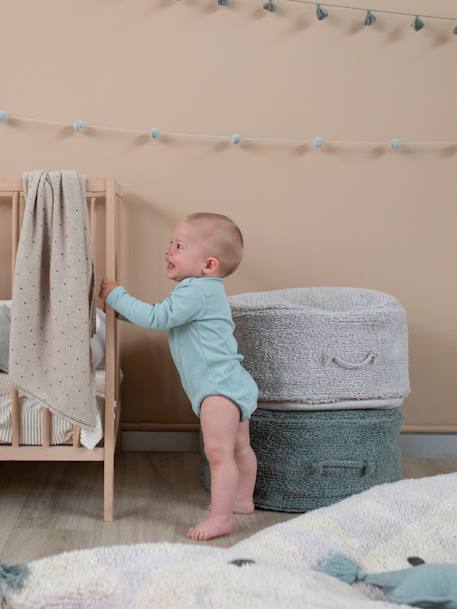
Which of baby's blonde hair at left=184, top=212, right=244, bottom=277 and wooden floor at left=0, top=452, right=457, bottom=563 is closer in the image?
wooden floor at left=0, top=452, right=457, bottom=563

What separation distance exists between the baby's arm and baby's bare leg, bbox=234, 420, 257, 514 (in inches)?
11.1

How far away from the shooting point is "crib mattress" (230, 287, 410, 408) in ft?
6.16

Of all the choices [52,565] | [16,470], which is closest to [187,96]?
[16,470]

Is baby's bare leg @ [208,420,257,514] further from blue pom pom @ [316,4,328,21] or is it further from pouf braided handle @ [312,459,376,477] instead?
blue pom pom @ [316,4,328,21]

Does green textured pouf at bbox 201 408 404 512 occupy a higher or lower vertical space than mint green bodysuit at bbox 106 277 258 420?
lower

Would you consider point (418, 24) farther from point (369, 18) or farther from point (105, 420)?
point (105, 420)

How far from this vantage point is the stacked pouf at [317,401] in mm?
1874

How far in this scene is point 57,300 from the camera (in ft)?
5.53

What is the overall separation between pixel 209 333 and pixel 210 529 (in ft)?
1.34

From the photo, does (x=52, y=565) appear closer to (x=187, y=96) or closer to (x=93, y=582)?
(x=93, y=582)

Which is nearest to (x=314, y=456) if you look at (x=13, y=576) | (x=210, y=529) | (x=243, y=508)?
(x=243, y=508)

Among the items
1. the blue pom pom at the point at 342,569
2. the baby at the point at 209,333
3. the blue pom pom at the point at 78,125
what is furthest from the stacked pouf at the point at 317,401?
the blue pom pom at the point at 78,125

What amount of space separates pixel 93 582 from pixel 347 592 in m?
0.35

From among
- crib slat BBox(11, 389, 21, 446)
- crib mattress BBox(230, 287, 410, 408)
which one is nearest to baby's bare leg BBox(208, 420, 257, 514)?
crib mattress BBox(230, 287, 410, 408)
